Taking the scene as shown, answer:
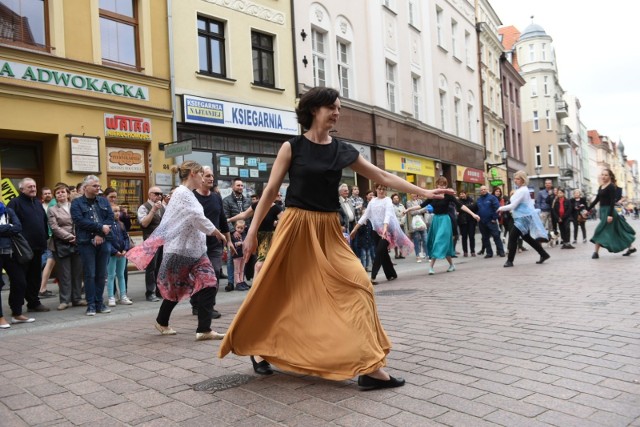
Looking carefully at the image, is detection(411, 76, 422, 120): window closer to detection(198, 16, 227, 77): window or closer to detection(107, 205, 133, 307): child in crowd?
detection(198, 16, 227, 77): window

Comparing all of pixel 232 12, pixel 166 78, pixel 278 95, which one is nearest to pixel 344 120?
pixel 278 95

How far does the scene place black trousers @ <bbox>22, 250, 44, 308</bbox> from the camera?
339 inches

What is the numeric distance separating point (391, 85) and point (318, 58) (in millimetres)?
5814

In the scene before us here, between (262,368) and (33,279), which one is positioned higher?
(33,279)

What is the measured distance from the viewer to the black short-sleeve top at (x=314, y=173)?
399 cm

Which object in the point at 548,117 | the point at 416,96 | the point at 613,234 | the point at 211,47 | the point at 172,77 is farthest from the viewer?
the point at 548,117

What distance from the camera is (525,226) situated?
12.3 metres

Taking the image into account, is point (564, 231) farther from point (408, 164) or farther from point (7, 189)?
point (7, 189)

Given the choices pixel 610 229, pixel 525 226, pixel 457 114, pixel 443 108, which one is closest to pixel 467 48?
pixel 457 114

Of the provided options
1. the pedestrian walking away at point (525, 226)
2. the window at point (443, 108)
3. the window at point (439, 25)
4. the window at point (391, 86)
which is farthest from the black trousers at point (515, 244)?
the window at point (439, 25)

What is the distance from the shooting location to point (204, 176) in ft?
22.5

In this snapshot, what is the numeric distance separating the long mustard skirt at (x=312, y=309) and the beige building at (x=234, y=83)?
36.1 feet

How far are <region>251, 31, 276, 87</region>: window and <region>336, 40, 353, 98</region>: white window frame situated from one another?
3.71m

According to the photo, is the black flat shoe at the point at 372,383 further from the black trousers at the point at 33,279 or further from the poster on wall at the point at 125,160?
the poster on wall at the point at 125,160
